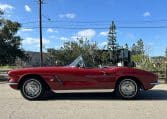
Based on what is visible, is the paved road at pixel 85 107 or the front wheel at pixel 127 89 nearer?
the paved road at pixel 85 107

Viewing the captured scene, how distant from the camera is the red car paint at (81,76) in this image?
13.2 meters

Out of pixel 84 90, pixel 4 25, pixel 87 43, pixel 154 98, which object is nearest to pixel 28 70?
pixel 84 90

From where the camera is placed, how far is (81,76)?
13273mm

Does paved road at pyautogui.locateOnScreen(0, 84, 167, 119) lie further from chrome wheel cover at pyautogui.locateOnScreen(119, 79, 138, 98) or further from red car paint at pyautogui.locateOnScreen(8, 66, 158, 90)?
red car paint at pyautogui.locateOnScreen(8, 66, 158, 90)

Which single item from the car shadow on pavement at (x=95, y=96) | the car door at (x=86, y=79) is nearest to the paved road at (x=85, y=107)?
the car shadow on pavement at (x=95, y=96)

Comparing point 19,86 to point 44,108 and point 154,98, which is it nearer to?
point 44,108

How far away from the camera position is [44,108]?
11312 mm

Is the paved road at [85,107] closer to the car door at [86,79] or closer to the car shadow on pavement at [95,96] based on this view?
the car shadow on pavement at [95,96]

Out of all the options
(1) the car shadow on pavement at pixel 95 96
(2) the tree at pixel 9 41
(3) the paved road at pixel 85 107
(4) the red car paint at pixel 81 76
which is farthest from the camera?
(2) the tree at pixel 9 41

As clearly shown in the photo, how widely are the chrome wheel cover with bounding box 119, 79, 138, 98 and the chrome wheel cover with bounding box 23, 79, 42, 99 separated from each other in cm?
250

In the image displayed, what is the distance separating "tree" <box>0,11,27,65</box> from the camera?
3481cm

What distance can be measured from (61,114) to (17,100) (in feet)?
10.6

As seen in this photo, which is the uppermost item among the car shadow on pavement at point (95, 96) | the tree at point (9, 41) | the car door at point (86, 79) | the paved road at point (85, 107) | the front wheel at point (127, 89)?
the tree at point (9, 41)

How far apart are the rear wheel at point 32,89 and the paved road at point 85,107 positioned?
0.25 metres
